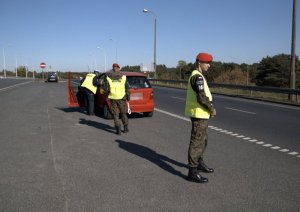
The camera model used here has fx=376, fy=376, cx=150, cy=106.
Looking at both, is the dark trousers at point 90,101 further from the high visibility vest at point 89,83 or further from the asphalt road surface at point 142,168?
the asphalt road surface at point 142,168

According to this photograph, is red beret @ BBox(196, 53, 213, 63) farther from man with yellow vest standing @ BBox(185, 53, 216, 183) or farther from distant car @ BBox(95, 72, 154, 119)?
distant car @ BBox(95, 72, 154, 119)

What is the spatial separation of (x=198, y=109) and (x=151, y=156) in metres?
1.93

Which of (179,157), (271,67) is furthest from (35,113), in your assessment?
(271,67)

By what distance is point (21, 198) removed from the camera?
4.72m

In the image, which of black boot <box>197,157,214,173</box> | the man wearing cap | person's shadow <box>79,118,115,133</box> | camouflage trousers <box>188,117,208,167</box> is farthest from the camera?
the man wearing cap

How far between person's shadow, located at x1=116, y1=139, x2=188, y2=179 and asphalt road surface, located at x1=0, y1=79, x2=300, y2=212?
2 cm

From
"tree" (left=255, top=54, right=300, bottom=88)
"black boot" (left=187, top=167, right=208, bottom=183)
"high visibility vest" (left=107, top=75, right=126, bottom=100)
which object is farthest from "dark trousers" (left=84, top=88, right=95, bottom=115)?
"tree" (left=255, top=54, right=300, bottom=88)

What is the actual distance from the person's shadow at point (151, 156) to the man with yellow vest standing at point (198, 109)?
0.36 meters

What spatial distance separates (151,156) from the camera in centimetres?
702

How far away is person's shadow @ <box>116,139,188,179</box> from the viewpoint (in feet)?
20.2

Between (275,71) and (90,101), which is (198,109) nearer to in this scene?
(90,101)

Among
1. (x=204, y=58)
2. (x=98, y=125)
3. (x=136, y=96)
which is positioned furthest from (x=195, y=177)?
(x=136, y=96)

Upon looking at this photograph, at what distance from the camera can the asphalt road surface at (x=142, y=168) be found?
4570 mm

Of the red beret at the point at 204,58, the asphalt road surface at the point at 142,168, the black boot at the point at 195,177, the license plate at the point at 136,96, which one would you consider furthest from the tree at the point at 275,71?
the black boot at the point at 195,177
